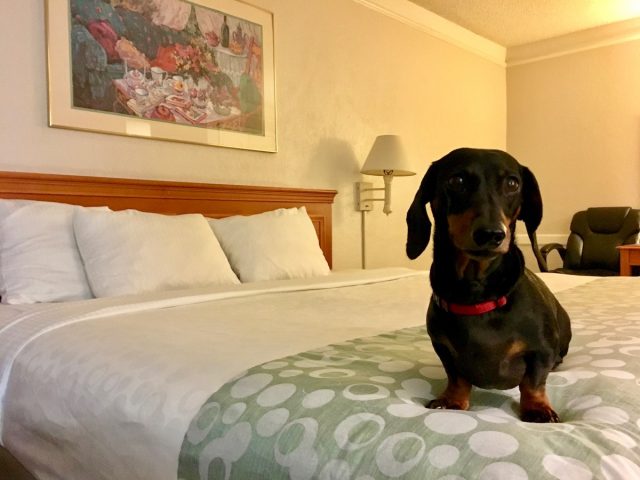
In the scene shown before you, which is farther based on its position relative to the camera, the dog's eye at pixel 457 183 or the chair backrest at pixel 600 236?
the chair backrest at pixel 600 236

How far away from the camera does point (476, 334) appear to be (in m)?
0.81

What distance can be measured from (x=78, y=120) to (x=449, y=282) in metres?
1.98

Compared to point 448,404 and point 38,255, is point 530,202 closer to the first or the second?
point 448,404

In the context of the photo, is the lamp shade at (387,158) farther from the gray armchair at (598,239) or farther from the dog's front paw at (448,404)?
the dog's front paw at (448,404)

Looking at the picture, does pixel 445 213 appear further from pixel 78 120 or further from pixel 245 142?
pixel 245 142

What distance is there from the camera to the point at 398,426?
28.1 inches

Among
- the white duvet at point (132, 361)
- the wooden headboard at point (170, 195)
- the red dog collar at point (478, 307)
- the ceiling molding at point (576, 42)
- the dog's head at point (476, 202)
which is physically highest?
the ceiling molding at point (576, 42)

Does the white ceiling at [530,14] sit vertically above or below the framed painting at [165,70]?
above

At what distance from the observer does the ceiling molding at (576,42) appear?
170 inches

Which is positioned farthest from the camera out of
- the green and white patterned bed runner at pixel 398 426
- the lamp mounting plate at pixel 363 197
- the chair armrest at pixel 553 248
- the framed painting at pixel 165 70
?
the chair armrest at pixel 553 248

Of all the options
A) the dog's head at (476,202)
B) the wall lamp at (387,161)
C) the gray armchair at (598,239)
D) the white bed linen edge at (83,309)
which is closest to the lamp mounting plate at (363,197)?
the wall lamp at (387,161)

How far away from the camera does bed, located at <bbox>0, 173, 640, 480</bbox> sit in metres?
0.67

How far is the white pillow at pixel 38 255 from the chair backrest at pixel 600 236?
3.62 metres

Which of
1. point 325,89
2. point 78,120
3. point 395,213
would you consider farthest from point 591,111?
point 78,120
